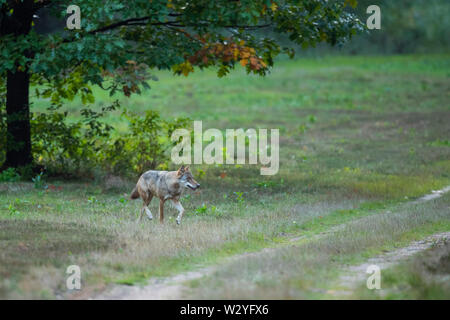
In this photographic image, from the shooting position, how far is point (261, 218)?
46.6ft

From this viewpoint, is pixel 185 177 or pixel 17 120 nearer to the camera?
pixel 185 177

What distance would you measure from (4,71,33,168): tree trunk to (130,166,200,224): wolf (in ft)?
19.8

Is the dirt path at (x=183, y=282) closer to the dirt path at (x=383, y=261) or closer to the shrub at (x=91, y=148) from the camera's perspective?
the dirt path at (x=383, y=261)

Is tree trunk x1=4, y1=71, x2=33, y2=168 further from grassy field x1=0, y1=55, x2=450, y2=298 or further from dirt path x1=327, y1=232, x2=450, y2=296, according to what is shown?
dirt path x1=327, y1=232, x2=450, y2=296

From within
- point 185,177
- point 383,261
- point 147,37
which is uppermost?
point 147,37

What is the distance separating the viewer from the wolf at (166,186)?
13.0 m

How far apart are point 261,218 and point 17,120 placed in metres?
8.09

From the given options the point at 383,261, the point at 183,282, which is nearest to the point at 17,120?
the point at 183,282

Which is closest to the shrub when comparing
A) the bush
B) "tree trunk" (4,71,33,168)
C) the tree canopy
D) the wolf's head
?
"tree trunk" (4,71,33,168)

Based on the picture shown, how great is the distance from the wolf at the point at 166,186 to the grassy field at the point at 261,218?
0.45 metres

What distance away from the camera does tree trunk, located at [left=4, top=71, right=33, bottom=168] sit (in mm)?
17953

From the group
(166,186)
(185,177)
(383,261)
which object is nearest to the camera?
(383,261)

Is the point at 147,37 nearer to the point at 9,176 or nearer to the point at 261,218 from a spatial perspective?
the point at 9,176
